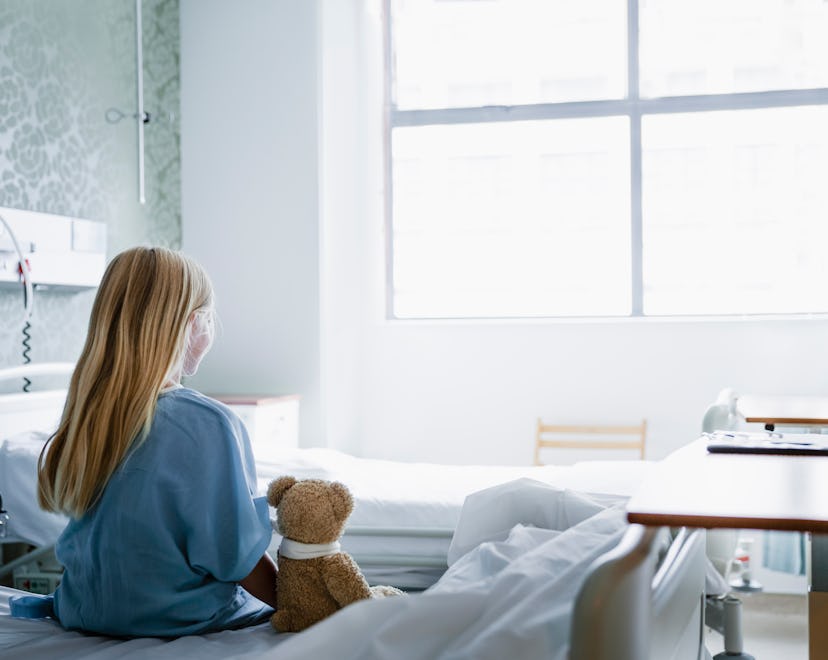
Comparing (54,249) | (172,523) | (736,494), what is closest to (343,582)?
(172,523)

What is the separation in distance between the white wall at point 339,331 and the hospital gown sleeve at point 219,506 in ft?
8.72

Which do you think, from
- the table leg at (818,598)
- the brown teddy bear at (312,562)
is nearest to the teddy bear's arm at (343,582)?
the brown teddy bear at (312,562)

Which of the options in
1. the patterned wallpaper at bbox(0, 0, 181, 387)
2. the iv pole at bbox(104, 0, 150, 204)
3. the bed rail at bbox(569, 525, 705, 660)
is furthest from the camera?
the iv pole at bbox(104, 0, 150, 204)

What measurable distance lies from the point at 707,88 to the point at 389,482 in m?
2.63

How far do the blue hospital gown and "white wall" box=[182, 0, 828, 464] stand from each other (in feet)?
8.60

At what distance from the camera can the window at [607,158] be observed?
4.26 meters

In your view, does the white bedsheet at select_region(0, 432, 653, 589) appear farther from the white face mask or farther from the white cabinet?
the white face mask

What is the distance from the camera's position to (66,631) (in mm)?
1618

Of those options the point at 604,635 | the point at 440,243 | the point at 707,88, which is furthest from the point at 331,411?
the point at 604,635

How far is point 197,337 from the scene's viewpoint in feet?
5.17

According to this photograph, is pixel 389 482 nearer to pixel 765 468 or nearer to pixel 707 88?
pixel 765 468

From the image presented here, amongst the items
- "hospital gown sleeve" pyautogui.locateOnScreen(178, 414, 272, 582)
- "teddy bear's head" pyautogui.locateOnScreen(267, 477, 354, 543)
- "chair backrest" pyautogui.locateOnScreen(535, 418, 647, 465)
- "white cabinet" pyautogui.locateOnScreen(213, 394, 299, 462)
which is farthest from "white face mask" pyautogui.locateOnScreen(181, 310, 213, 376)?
"chair backrest" pyautogui.locateOnScreen(535, 418, 647, 465)

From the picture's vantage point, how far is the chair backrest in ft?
13.8

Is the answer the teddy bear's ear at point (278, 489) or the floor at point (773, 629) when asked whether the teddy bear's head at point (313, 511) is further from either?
the floor at point (773, 629)
